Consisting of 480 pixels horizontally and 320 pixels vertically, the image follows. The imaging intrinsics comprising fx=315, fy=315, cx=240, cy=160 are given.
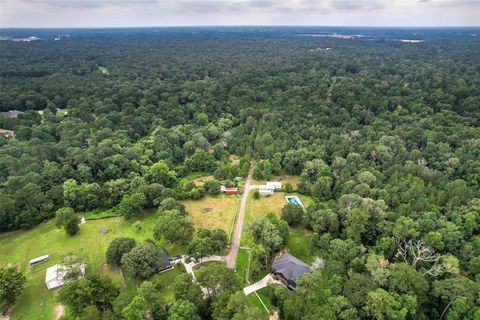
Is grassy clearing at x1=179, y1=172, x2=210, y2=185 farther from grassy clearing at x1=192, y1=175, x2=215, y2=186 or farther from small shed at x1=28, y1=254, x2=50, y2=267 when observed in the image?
small shed at x1=28, y1=254, x2=50, y2=267

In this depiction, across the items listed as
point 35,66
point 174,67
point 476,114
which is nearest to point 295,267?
point 476,114

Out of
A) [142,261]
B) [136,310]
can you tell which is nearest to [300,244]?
[142,261]

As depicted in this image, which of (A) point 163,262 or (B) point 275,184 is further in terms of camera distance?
(B) point 275,184

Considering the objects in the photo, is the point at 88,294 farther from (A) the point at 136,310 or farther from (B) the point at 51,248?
(B) the point at 51,248

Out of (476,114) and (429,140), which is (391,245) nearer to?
(429,140)

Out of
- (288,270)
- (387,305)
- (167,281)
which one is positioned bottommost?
(167,281)

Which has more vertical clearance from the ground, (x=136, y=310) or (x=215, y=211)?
(x=136, y=310)

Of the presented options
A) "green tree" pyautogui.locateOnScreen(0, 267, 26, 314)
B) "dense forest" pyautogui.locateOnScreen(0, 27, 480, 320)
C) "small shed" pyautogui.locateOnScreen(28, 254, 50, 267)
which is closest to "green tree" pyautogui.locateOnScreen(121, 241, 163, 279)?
"dense forest" pyautogui.locateOnScreen(0, 27, 480, 320)

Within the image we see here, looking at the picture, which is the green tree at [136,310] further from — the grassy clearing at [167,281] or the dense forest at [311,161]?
the grassy clearing at [167,281]
